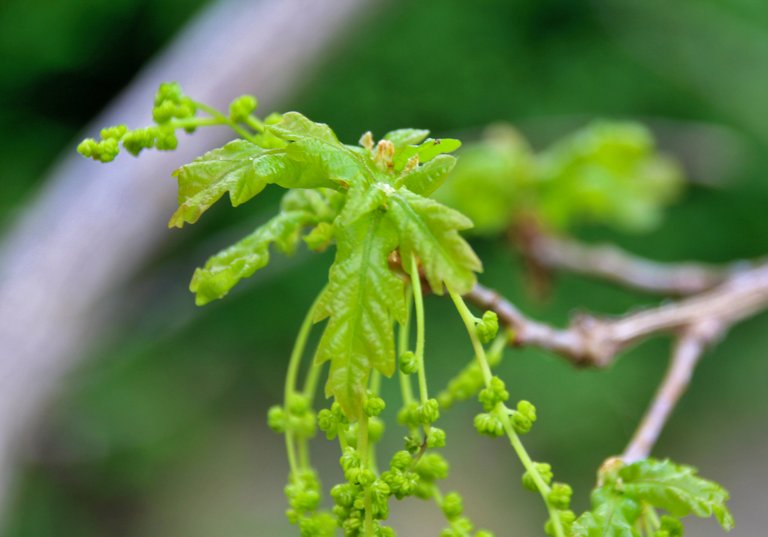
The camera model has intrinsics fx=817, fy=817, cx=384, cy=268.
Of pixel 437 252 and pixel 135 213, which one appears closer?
pixel 437 252

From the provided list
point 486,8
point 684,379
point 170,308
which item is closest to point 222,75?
point 170,308

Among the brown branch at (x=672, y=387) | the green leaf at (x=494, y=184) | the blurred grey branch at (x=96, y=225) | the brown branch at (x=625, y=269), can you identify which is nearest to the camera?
the brown branch at (x=672, y=387)

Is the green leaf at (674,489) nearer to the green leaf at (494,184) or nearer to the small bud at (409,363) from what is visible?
the small bud at (409,363)

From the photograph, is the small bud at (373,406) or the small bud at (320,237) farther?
the small bud at (320,237)

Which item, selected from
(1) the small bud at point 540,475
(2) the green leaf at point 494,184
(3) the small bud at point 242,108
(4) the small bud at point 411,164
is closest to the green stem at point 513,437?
(1) the small bud at point 540,475

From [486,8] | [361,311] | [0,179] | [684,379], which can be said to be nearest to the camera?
[361,311]

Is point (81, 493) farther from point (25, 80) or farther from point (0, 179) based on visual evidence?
point (25, 80)

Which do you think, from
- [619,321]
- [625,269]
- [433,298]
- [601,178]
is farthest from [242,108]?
[433,298]

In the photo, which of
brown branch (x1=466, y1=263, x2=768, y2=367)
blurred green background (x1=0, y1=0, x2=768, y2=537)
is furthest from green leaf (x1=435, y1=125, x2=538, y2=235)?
blurred green background (x1=0, y1=0, x2=768, y2=537)
